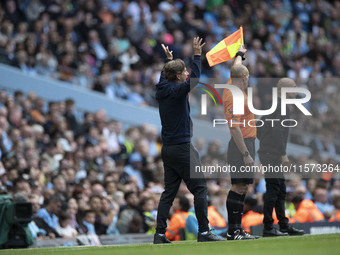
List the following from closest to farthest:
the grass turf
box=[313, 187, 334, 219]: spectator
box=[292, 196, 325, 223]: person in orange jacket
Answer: the grass turf → box=[292, 196, 325, 223]: person in orange jacket → box=[313, 187, 334, 219]: spectator

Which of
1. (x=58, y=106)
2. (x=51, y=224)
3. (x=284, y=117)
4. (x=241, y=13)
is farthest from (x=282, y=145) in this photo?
(x=241, y=13)

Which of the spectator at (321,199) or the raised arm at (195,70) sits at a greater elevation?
the raised arm at (195,70)

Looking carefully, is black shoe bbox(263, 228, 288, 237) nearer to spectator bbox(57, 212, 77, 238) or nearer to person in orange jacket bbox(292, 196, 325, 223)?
person in orange jacket bbox(292, 196, 325, 223)

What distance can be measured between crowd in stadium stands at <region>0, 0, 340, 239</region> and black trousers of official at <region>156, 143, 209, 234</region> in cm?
157

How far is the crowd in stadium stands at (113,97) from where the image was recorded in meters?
11.1

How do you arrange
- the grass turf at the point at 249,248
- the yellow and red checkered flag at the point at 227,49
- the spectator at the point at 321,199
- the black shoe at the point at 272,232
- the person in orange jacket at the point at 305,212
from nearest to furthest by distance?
the grass turf at the point at 249,248, the yellow and red checkered flag at the point at 227,49, the black shoe at the point at 272,232, the person in orange jacket at the point at 305,212, the spectator at the point at 321,199

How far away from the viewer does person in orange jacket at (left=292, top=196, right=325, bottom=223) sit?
37.1 ft

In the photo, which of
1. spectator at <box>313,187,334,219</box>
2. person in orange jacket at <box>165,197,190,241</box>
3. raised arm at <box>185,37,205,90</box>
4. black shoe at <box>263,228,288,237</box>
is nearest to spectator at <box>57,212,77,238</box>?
person in orange jacket at <box>165,197,190,241</box>

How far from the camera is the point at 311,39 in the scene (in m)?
23.4

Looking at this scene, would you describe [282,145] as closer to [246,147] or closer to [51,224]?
[246,147]

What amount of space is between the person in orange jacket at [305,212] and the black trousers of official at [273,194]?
2.29m

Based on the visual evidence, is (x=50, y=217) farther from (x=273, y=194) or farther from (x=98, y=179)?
(x=273, y=194)

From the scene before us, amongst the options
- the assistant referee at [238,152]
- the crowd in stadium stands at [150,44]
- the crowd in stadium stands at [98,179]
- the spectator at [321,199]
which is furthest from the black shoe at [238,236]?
the spectator at [321,199]

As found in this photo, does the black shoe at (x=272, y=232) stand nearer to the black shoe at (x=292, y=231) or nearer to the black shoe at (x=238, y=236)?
the black shoe at (x=292, y=231)
